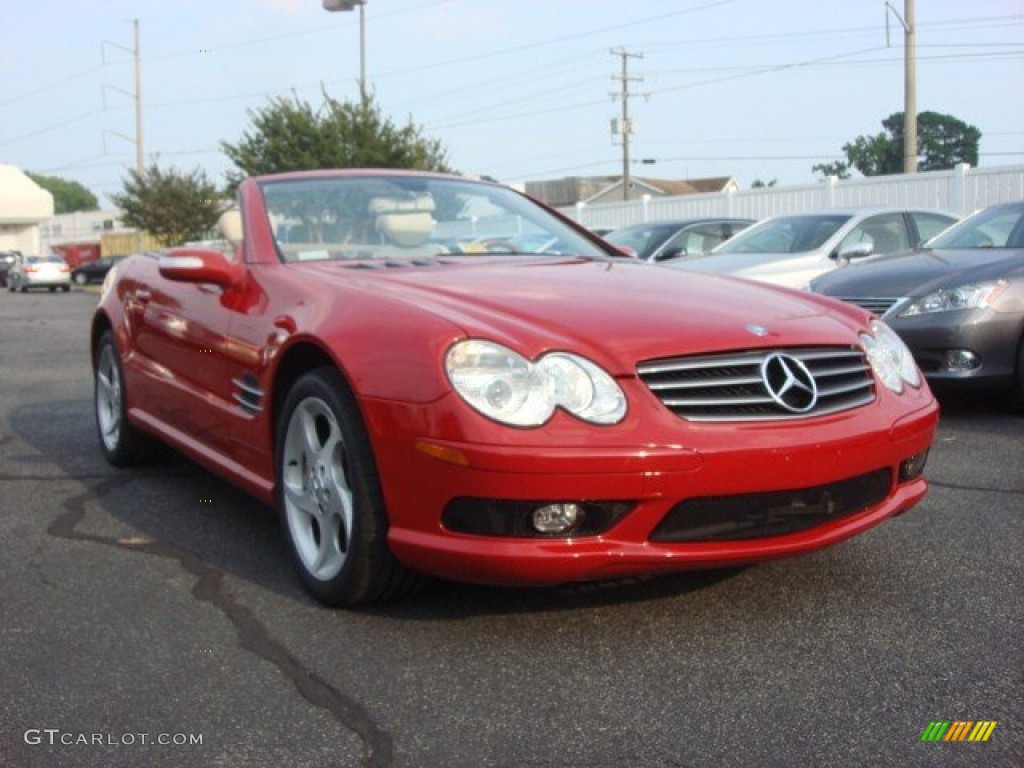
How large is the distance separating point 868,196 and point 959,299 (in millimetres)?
14661

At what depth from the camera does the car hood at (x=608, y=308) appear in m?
3.30

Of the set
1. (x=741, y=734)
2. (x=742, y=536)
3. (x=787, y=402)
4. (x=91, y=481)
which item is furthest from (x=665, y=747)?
(x=91, y=481)

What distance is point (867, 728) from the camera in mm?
2746

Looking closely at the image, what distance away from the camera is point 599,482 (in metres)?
3.06

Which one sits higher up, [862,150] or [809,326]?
[862,150]

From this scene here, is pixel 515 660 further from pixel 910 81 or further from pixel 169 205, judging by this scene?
pixel 169 205

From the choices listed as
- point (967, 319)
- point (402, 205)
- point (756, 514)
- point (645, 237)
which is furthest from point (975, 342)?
point (645, 237)

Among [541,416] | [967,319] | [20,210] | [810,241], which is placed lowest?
[541,416]

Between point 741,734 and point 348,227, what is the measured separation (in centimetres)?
267

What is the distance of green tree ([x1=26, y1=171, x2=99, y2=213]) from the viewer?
14812cm

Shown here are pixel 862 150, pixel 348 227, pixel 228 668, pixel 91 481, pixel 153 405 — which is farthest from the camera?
pixel 862 150

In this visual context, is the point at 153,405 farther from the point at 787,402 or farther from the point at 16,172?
the point at 16,172

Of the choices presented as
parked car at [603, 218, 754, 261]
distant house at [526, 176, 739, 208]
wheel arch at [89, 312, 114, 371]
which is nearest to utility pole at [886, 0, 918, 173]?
Answer: parked car at [603, 218, 754, 261]

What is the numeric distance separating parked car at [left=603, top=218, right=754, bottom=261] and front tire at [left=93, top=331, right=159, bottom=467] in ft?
25.4
